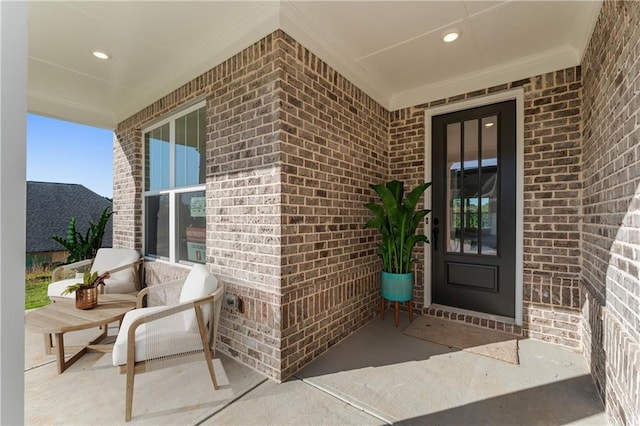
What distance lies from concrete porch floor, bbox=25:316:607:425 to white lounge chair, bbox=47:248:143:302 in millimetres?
1093

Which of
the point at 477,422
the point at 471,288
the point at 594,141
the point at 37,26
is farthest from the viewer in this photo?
the point at 471,288

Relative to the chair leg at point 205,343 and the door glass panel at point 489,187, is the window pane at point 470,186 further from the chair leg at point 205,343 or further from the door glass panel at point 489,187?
the chair leg at point 205,343

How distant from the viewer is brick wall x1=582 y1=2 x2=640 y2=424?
152cm

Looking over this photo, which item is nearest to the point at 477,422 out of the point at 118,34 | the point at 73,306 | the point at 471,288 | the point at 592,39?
the point at 471,288

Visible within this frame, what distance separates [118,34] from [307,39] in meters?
→ 1.82

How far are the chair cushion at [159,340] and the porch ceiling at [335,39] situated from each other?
2.51m

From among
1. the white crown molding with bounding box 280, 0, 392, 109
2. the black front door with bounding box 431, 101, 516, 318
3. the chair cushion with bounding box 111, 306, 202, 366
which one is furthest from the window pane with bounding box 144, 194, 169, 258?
the black front door with bounding box 431, 101, 516, 318

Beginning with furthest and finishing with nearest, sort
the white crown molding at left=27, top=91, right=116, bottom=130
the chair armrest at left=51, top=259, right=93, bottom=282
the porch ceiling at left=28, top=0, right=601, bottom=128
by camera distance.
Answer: the white crown molding at left=27, top=91, right=116, bottom=130, the chair armrest at left=51, top=259, right=93, bottom=282, the porch ceiling at left=28, top=0, right=601, bottom=128

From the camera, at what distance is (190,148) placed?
3.49 m

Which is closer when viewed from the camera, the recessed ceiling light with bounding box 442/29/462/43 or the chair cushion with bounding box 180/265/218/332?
the chair cushion with bounding box 180/265/218/332

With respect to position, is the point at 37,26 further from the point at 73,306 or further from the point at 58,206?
the point at 58,206

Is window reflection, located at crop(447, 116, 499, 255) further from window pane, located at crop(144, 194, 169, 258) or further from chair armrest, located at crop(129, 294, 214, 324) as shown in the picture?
window pane, located at crop(144, 194, 169, 258)

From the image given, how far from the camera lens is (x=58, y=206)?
12148 millimetres

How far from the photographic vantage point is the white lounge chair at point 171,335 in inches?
76.1
